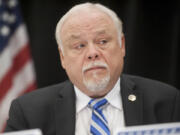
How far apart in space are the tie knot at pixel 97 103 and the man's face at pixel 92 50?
0.05 m

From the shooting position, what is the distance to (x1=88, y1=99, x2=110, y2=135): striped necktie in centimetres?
157

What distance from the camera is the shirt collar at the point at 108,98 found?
1.71 metres

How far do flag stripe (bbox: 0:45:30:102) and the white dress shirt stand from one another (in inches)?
49.3

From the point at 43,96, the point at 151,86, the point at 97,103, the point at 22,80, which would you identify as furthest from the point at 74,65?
the point at 22,80

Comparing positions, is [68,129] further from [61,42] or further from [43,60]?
[43,60]

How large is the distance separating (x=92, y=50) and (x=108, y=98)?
30 centimetres

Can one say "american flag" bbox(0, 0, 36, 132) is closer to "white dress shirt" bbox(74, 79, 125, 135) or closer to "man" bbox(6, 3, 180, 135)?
"man" bbox(6, 3, 180, 135)

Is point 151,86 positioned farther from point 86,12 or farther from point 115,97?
point 86,12

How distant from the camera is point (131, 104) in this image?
1.72m

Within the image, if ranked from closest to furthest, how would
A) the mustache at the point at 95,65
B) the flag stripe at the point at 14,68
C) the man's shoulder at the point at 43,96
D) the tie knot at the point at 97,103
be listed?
the mustache at the point at 95,65 < the tie knot at the point at 97,103 < the man's shoulder at the point at 43,96 < the flag stripe at the point at 14,68

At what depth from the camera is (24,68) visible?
2953 mm

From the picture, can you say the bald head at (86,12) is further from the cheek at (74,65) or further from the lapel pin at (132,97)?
the lapel pin at (132,97)

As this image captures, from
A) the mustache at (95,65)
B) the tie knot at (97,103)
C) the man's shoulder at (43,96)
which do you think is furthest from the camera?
the man's shoulder at (43,96)

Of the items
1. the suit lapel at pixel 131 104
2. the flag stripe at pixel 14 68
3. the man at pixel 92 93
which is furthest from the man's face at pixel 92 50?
the flag stripe at pixel 14 68
